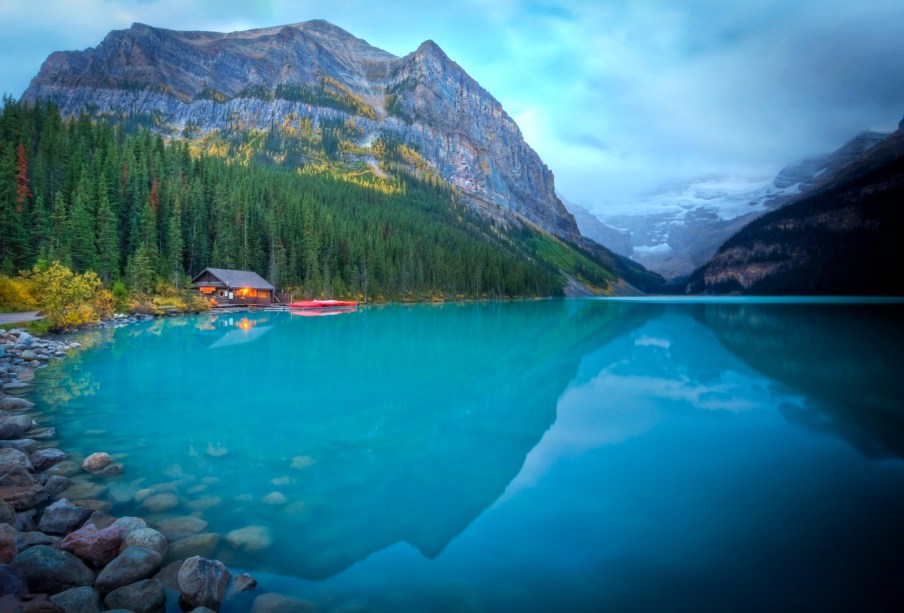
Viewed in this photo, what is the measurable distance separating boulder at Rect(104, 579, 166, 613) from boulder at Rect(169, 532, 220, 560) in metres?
1.17

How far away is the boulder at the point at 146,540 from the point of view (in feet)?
21.8

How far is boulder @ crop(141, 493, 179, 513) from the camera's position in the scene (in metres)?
8.41

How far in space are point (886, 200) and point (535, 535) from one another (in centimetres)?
18766

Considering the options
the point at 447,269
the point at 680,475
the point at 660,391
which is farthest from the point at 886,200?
→ the point at 680,475

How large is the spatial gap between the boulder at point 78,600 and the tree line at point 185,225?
5010 cm

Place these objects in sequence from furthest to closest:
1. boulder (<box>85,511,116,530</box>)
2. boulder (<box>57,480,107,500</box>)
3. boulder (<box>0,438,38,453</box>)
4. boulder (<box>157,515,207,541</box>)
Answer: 1. boulder (<box>0,438,38,453</box>)
2. boulder (<box>57,480,107,500</box>)
3. boulder (<box>157,515,207,541</box>)
4. boulder (<box>85,511,116,530</box>)

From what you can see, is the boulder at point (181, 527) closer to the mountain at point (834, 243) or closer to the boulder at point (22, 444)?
the boulder at point (22, 444)

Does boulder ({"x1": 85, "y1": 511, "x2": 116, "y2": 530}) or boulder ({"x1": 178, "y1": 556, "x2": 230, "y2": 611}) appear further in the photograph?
boulder ({"x1": 85, "y1": 511, "x2": 116, "y2": 530})

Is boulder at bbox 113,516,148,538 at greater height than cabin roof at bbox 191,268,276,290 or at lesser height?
lesser

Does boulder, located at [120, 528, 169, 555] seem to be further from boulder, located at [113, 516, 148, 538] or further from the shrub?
the shrub

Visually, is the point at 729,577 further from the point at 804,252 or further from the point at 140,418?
the point at 804,252

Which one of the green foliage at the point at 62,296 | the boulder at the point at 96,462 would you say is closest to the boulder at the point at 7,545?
the boulder at the point at 96,462

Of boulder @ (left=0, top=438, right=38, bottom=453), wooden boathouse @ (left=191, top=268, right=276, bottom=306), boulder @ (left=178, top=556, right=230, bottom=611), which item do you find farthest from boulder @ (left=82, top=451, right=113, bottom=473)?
wooden boathouse @ (left=191, top=268, right=276, bottom=306)

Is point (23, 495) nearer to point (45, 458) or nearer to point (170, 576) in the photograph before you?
point (45, 458)
